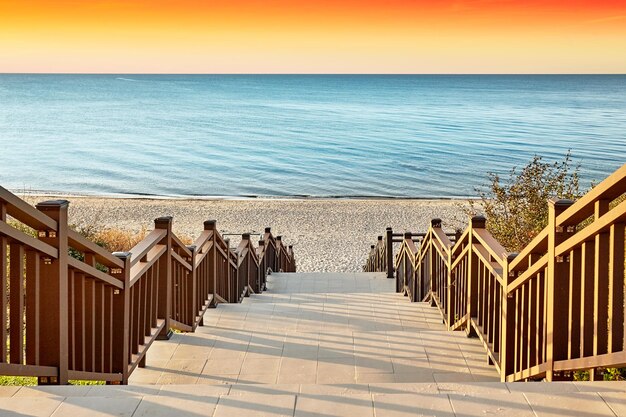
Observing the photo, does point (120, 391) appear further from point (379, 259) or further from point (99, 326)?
point (379, 259)

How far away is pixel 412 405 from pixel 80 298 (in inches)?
92.9

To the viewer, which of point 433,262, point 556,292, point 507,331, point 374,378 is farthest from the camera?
point 433,262

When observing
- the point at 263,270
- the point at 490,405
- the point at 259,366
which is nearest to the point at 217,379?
the point at 259,366

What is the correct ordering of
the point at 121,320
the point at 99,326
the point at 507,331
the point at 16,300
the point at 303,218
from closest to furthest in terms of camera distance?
the point at 16,300 → the point at 99,326 → the point at 121,320 → the point at 507,331 → the point at 303,218

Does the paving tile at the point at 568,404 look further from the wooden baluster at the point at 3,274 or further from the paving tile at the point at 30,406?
the wooden baluster at the point at 3,274

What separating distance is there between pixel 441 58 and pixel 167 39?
3965 centimetres

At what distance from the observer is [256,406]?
4.27 meters

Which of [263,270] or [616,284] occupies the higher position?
[616,284]

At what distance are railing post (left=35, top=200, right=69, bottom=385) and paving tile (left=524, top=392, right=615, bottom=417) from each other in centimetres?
275

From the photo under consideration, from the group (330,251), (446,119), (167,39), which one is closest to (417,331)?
(330,251)

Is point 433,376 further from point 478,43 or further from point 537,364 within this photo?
point 478,43

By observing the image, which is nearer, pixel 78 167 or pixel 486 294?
pixel 486 294

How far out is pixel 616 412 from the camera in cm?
408

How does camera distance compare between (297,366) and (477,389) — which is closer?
(477,389)
